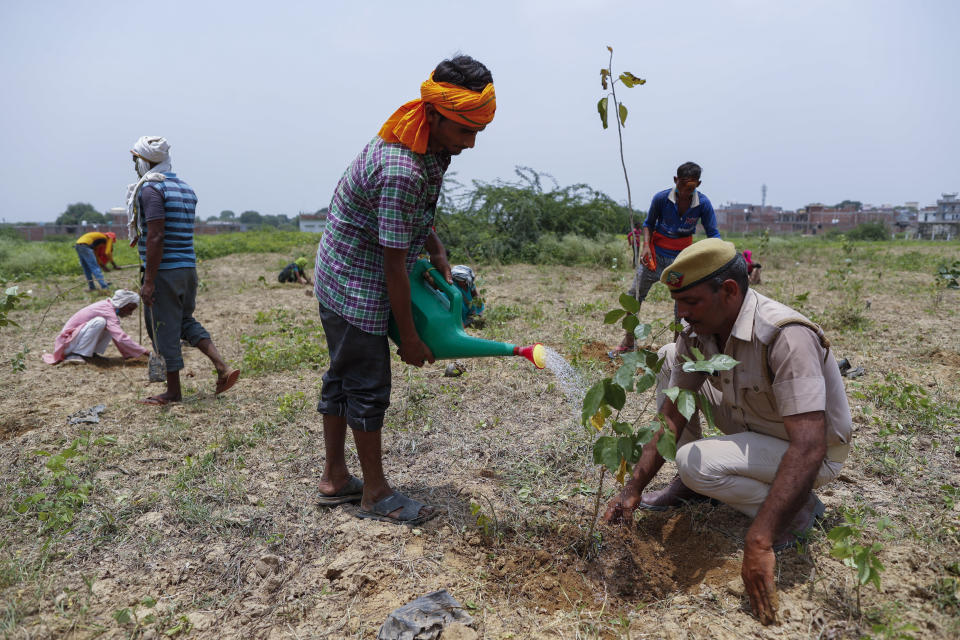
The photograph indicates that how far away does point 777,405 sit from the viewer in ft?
6.10

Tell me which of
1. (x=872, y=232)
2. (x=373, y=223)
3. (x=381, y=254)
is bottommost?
(x=381, y=254)

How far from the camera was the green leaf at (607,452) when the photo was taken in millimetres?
1742

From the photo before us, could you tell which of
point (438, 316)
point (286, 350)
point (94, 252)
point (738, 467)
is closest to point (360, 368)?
point (438, 316)

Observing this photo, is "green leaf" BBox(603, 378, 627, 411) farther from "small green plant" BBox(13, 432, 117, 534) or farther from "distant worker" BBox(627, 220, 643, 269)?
"small green plant" BBox(13, 432, 117, 534)

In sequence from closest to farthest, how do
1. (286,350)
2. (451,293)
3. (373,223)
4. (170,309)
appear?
(373,223), (451,293), (170,309), (286,350)

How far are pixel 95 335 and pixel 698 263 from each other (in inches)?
201

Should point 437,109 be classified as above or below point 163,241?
above

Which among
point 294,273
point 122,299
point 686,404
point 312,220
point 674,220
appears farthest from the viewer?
point 312,220

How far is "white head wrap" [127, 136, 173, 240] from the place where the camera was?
3.47 meters

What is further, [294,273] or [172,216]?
[294,273]

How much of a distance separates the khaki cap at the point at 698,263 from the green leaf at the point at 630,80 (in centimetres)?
74

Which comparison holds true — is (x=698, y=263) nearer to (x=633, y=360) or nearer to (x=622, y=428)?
(x=633, y=360)

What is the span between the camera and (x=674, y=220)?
4309 millimetres

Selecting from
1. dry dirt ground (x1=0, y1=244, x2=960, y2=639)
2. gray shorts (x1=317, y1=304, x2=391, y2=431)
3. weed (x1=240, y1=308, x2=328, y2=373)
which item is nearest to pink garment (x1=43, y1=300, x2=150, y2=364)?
dry dirt ground (x1=0, y1=244, x2=960, y2=639)
